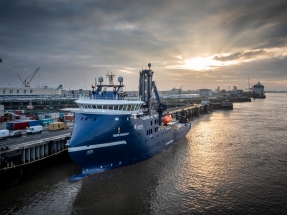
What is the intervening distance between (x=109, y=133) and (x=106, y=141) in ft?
3.45

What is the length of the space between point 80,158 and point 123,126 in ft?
21.5

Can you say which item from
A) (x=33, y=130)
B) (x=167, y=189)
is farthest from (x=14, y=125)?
(x=167, y=189)

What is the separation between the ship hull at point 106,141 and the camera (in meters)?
24.1

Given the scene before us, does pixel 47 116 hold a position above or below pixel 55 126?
above

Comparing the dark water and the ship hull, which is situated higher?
the ship hull

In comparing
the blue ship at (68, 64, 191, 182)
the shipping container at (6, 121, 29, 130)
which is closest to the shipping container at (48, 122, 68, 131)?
the shipping container at (6, 121, 29, 130)

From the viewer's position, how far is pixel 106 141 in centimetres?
2522

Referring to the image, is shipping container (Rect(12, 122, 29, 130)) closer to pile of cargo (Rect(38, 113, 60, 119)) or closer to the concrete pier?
the concrete pier

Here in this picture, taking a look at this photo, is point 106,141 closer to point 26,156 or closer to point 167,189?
point 167,189

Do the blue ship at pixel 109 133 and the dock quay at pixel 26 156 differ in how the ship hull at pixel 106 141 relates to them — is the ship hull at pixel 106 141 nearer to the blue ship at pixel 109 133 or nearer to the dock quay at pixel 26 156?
the blue ship at pixel 109 133

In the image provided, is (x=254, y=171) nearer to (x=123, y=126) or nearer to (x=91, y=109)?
(x=123, y=126)

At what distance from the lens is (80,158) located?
2422cm

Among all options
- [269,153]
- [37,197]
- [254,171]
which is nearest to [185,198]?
[254,171]

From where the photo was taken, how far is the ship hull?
24.1m
